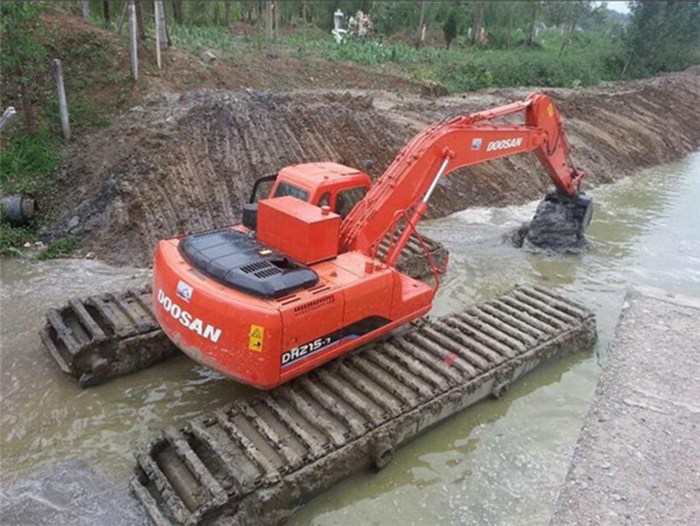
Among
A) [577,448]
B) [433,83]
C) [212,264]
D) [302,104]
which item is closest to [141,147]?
[302,104]

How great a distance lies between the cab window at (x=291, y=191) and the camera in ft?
21.1

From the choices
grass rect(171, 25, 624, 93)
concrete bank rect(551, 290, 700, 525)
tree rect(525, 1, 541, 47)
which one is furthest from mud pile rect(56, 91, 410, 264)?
tree rect(525, 1, 541, 47)

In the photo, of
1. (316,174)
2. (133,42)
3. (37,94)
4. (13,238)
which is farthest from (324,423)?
(37,94)

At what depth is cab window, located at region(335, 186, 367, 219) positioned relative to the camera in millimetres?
6734

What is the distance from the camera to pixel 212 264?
543cm

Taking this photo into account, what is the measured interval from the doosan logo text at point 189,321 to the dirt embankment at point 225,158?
142 inches

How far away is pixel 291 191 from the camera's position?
6.62m

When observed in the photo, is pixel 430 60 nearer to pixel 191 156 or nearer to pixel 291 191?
pixel 191 156

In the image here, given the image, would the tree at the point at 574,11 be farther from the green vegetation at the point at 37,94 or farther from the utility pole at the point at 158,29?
the green vegetation at the point at 37,94

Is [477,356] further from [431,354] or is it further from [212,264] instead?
[212,264]

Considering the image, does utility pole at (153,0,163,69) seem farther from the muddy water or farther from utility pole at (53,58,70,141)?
the muddy water

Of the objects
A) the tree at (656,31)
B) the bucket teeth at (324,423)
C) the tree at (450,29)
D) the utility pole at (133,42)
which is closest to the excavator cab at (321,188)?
the bucket teeth at (324,423)

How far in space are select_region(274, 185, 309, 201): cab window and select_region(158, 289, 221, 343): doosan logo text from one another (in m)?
1.81

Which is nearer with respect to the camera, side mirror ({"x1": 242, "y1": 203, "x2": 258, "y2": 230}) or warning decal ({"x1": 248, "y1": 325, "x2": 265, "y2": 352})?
warning decal ({"x1": 248, "y1": 325, "x2": 265, "y2": 352})
